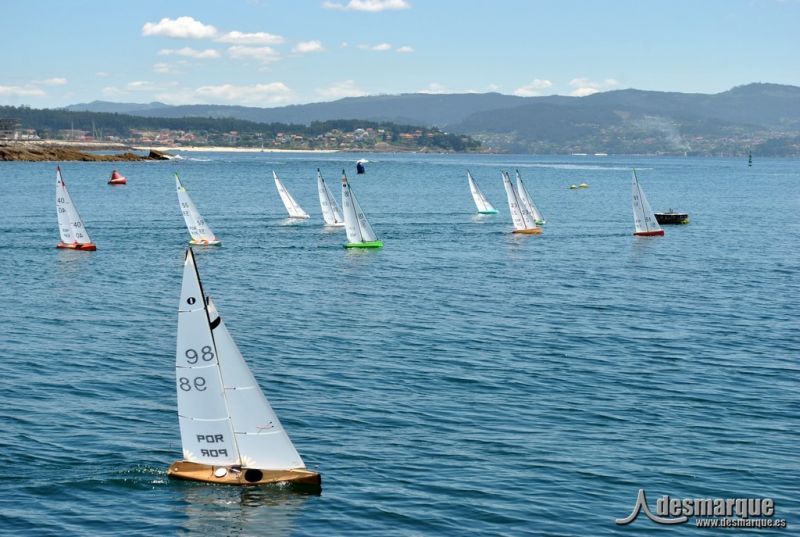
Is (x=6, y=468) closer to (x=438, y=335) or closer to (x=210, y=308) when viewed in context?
(x=210, y=308)

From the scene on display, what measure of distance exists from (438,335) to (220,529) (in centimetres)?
2313

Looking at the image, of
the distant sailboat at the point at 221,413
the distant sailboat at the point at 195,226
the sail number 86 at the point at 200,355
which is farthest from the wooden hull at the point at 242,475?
the distant sailboat at the point at 195,226

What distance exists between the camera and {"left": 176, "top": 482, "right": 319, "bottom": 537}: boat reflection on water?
2503 centimetres

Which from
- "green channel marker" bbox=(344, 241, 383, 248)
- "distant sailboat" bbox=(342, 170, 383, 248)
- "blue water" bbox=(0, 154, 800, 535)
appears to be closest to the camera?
"blue water" bbox=(0, 154, 800, 535)

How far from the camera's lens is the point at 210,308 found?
83.6ft

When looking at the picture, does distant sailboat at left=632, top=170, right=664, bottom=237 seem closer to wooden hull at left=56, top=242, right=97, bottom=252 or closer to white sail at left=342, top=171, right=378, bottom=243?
white sail at left=342, top=171, right=378, bottom=243

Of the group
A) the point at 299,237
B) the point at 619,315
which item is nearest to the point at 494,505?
the point at 619,315

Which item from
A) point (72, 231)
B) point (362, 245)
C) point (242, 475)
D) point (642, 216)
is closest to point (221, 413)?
point (242, 475)

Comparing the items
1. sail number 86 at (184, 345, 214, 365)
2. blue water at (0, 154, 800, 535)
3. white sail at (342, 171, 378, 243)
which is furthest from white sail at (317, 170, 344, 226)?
sail number 86 at (184, 345, 214, 365)

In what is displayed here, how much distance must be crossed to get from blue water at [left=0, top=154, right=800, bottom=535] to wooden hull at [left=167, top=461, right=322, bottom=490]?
0.29 meters

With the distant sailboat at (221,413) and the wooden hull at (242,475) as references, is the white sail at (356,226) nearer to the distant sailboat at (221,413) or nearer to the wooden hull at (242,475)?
the wooden hull at (242,475)

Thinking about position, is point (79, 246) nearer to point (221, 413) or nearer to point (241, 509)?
point (221, 413)

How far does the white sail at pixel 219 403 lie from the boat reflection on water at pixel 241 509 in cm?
73

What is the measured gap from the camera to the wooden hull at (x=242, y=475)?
88.3 feet
